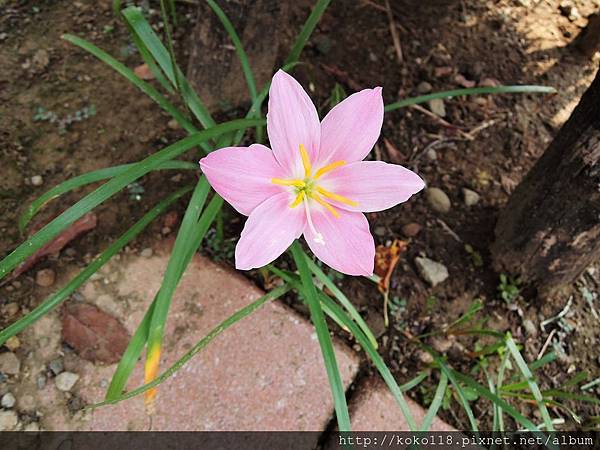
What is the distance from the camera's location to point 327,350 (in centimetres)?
110

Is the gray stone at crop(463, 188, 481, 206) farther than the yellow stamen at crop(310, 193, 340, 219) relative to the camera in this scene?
Yes

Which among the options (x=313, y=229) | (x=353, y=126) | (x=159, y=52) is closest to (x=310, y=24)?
(x=159, y=52)

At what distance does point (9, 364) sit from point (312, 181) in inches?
35.7

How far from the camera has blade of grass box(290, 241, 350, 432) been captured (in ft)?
3.44

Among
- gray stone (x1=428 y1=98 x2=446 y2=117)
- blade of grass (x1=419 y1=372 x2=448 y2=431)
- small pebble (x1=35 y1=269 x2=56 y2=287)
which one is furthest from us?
gray stone (x1=428 y1=98 x2=446 y2=117)

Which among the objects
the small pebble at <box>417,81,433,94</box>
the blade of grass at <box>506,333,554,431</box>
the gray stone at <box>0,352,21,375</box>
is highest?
the small pebble at <box>417,81,433,94</box>

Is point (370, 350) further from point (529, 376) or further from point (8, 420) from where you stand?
point (8, 420)

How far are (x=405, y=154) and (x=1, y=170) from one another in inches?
49.5

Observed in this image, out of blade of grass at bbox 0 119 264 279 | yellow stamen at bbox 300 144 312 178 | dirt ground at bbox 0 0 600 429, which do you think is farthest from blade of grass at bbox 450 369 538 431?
blade of grass at bbox 0 119 264 279

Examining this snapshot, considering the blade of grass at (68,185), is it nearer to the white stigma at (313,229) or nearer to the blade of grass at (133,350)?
the blade of grass at (133,350)

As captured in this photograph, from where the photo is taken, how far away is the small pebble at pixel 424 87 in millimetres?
1934

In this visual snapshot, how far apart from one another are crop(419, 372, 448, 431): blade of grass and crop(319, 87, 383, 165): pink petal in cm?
70

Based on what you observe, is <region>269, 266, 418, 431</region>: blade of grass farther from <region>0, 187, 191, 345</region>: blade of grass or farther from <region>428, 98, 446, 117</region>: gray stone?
<region>428, 98, 446, 117</region>: gray stone

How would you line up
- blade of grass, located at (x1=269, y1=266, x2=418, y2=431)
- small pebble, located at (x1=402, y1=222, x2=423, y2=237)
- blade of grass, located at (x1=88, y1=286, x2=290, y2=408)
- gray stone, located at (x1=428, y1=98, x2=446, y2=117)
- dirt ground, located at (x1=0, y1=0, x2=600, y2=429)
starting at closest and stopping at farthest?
blade of grass, located at (x1=88, y1=286, x2=290, y2=408) → blade of grass, located at (x1=269, y1=266, x2=418, y2=431) → dirt ground, located at (x1=0, y1=0, x2=600, y2=429) → small pebble, located at (x1=402, y1=222, x2=423, y2=237) → gray stone, located at (x1=428, y1=98, x2=446, y2=117)
